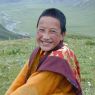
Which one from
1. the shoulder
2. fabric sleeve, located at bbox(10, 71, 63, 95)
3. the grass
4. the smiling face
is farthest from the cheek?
the grass

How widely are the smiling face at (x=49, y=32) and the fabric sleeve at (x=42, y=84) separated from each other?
55cm

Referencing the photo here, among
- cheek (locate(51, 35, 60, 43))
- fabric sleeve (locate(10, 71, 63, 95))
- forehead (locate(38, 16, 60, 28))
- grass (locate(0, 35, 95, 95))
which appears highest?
forehead (locate(38, 16, 60, 28))

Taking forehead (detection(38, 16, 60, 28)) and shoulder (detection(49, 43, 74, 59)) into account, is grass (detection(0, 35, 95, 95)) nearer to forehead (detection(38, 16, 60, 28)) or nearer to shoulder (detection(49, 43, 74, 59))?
shoulder (detection(49, 43, 74, 59))

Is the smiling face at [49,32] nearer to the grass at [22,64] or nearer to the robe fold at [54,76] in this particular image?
the robe fold at [54,76]

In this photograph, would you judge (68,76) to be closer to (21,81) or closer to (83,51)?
(21,81)

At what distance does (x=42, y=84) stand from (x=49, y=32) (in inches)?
33.3

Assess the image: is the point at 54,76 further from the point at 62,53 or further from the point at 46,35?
the point at 46,35

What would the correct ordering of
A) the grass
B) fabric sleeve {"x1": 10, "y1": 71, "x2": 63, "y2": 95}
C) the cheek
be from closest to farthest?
1. fabric sleeve {"x1": 10, "y1": 71, "x2": 63, "y2": 95}
2. the cheek
3. the grass

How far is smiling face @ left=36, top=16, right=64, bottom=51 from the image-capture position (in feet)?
19.0

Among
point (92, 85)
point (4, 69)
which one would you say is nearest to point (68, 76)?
point (92, 85)

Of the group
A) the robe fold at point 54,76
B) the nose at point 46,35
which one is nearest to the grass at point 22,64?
the robe fold at point 54,76

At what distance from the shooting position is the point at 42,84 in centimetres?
546

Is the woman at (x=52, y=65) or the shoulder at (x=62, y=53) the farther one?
the shoulder at (x=62, y=53)

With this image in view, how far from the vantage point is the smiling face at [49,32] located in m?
5.80
